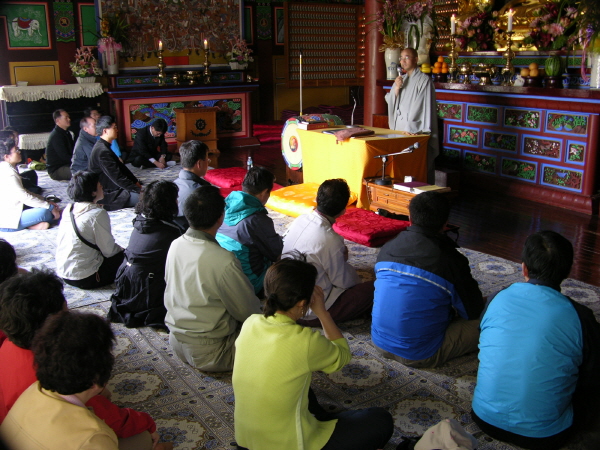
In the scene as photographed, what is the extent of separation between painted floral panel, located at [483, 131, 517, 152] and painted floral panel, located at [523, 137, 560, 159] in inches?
6.0

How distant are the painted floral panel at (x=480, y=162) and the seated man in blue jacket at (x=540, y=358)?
458cm

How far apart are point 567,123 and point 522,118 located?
53cm

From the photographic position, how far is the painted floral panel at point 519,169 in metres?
6.19

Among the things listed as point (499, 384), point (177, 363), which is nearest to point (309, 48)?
point (177, 363)

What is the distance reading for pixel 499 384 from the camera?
2.21 meters

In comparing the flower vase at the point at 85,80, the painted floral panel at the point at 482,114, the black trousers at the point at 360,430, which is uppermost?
the flower vase at the point at 85,80

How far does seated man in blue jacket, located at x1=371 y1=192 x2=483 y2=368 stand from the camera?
266cm

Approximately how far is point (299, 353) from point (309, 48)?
33.6 ft

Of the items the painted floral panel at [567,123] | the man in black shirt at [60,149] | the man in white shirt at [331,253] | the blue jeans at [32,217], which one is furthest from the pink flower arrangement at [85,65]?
the man in white shirt at [331,253]

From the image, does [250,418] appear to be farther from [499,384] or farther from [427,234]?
[427,234]

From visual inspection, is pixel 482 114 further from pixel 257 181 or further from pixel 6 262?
pixel 6 262

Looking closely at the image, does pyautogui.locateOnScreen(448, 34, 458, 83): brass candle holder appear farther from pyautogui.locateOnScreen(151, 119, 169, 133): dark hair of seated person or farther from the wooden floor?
pyautogui.locateOnScreen(151, 119, 169, 133): dark hair of seated person

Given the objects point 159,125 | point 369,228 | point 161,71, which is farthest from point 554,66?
point 161,71

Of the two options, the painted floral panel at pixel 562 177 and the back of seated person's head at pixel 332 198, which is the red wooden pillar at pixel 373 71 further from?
the back of seated person's head at pixel 332 198
